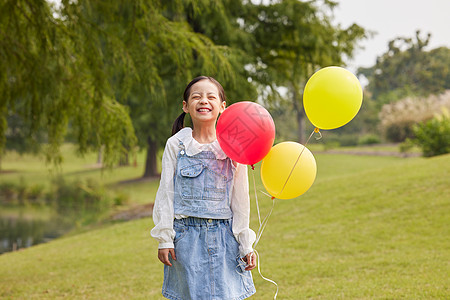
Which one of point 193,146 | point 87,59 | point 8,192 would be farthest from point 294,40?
point 8,192

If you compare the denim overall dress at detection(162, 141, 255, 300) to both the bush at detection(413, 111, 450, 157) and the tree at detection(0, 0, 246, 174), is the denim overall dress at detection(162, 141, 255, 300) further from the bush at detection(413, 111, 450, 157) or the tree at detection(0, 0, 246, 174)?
the bush at detection(413, 111, 450, 157)

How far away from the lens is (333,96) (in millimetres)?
2223

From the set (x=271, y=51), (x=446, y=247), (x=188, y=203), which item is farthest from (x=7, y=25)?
(x=271, y=51)

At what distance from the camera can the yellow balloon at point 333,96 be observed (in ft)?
7.33

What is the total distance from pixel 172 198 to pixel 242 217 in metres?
0.34

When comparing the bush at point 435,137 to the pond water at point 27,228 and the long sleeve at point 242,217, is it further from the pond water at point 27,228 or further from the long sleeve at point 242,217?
the long sleeve at point 242,217

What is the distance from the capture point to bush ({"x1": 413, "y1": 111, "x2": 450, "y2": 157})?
13250 millimetres

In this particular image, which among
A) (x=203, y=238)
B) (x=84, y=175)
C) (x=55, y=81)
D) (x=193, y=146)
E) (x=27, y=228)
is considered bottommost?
(x=84, y=175)

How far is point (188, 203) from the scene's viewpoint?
204 cm

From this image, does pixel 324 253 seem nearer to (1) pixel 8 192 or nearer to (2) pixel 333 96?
(2) pixel 333 96

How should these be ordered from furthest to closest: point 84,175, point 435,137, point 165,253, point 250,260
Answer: point 84,175 < point 435,137 < point 250,260 < point 165,253

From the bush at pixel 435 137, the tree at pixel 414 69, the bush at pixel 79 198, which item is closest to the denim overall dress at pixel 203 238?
the bush at pixel 79 198

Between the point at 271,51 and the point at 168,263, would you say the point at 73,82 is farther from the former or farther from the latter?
the point at 271,51

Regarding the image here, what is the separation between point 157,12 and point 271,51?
7995mm
